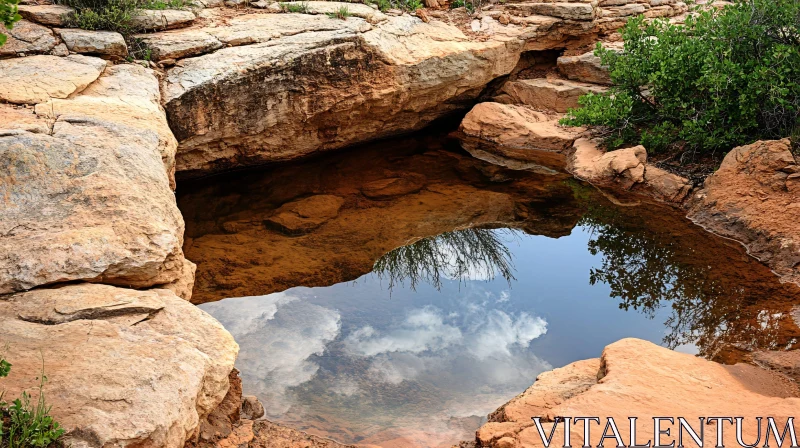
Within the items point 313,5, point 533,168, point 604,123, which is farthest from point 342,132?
point 604,123

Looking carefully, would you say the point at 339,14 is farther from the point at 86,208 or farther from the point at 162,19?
the point at 86,208

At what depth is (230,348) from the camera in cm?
354

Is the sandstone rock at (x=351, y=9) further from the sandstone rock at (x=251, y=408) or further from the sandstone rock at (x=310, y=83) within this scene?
the sandstone rock at (x=251, y=408)

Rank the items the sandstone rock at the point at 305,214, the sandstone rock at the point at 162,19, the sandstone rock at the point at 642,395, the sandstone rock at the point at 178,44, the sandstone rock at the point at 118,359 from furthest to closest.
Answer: the sandstone rock at the point at 162,19 < the sandstone rock at the point at 178,44 < the sandstone rock at the point at 305,214 < the sandstone rock at the point at 642,395 < the sandstone rock at the point at 118,359

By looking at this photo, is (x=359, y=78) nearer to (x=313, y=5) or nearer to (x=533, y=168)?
(x=313, y=5)

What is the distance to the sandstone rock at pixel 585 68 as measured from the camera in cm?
997

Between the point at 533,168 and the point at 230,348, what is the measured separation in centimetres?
621

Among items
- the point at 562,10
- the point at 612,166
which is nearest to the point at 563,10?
the point at 562,10

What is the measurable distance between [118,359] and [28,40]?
189 inches

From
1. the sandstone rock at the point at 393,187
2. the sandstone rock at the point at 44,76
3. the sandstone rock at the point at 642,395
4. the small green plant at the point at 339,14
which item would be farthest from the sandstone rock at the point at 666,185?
the sandstone rock at the point at 44,76

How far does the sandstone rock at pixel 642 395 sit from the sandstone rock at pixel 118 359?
166 centimetres

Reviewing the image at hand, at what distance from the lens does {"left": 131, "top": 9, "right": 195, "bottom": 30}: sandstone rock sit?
746 centimetres

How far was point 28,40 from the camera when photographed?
6.50 metres

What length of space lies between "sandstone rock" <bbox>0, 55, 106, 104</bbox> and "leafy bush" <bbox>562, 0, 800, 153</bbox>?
5.94 meters
